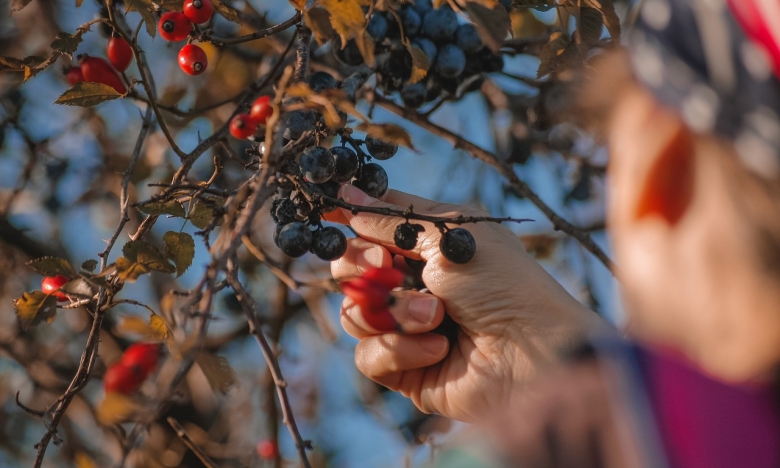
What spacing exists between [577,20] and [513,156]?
109cm

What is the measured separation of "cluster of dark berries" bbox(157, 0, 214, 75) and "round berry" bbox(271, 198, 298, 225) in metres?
0.43

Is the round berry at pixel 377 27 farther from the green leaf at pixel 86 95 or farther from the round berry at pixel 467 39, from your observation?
the green leaf at pixel 86 95

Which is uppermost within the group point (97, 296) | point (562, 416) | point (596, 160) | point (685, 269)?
point (685, 269)

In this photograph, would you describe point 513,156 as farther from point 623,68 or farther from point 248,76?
point 623,68

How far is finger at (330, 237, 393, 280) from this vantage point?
164cm

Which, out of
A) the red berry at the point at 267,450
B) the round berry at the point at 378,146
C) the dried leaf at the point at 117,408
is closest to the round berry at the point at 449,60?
the round berry at the point at 378,146

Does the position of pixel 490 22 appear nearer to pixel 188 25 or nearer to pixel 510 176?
pixel 510 176

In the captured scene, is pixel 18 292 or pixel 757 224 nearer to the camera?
pixel 757 224

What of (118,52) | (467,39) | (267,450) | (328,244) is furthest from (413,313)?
(267,450)

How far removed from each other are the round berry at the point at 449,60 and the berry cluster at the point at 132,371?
1.03 m

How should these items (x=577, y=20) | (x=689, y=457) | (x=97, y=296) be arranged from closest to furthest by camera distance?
(x=689, y=457) → (x=97, y=296) → (x=577, y=20)

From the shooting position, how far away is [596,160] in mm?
2738

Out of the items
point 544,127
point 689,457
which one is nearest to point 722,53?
point 689,457

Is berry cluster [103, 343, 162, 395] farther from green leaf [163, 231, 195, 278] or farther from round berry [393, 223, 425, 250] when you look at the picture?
round berry [393, 223, 425, 250]
